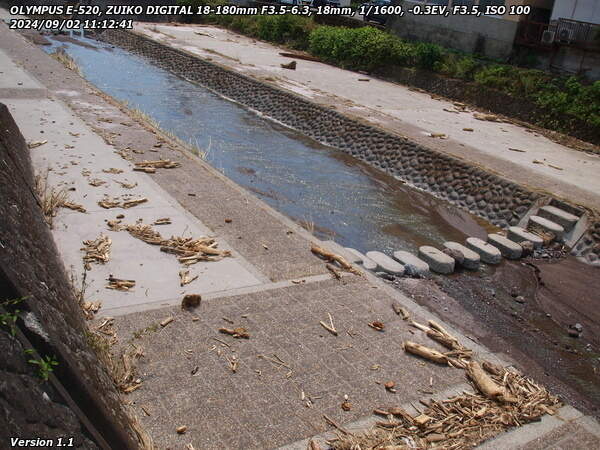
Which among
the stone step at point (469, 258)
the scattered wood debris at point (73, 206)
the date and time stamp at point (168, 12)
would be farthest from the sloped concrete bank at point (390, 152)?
the date and time stamp at point (168, 12)

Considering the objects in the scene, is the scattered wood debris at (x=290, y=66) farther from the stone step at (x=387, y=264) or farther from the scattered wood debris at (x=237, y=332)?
the scattered wood debris at (x=237, y=332)

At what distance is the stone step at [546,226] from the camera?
1145 cm

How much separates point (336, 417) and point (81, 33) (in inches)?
1283

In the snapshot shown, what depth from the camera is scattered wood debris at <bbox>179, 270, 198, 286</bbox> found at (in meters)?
6.60

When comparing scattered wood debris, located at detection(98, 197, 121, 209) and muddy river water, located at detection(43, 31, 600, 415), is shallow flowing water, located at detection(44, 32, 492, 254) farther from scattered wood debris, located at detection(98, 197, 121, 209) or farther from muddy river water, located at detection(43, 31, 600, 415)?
scattered wood debris, located at detection(98, 197, 121, 209)

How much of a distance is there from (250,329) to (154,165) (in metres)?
5.16

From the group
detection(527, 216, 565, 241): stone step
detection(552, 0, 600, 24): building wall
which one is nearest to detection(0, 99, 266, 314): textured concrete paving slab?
detection(527, 216, 565, 241): stone step

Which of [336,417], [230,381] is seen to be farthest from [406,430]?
[230,381]

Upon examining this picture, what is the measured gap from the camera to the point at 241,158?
14.8 m

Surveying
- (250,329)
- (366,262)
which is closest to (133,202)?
(366,262)

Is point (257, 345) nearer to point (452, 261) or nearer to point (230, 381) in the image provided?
point (230, 381)

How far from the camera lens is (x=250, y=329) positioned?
19.2ft

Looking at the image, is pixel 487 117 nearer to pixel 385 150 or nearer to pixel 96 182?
pixel 385 150

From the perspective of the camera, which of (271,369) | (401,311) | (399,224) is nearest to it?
(271,369)
